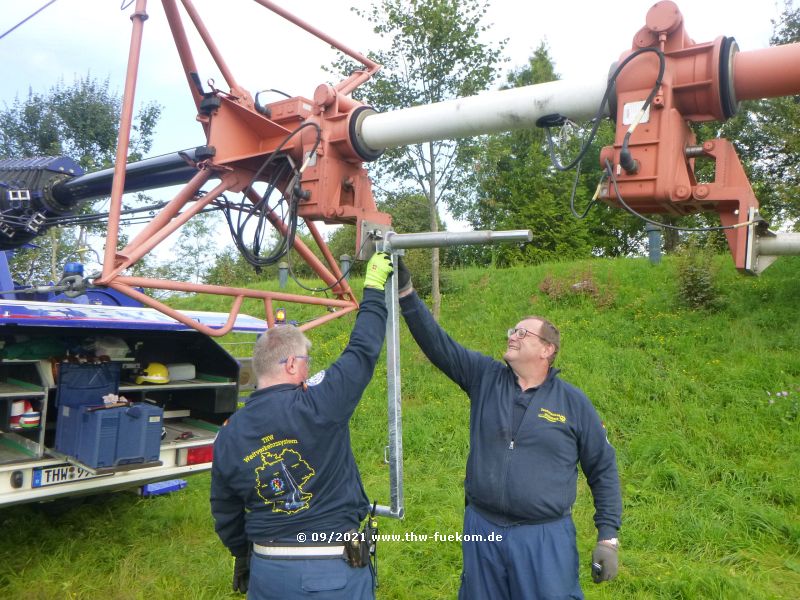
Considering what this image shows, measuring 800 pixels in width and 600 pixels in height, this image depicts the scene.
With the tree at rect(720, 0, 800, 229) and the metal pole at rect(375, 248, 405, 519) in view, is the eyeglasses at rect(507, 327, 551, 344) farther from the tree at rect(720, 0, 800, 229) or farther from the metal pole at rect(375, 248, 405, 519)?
the tree at rect(720, 0, 800, 229)

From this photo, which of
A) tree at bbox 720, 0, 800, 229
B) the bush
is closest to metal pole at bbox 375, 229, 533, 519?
the bush

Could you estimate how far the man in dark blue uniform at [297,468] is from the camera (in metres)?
2.51

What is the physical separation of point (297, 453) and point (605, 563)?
4.86 feet

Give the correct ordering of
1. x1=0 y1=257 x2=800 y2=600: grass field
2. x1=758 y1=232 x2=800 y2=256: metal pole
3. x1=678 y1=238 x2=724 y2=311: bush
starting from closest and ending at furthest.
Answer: x1=758 y1=232 x2=800 y2=256: metal pole
x1=0 y1=257 x2=800 y2=600: grass field
x1=678 y1=238 x2=724 y2=311: bush

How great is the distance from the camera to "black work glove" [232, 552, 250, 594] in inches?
→ 116

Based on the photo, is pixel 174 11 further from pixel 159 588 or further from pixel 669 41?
pixel 159 588

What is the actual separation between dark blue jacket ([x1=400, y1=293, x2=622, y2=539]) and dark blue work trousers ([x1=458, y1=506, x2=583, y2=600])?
2.2 inches

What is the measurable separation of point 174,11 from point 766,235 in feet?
10.4

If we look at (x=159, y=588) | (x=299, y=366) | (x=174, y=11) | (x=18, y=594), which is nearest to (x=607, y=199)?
(x=299, y=366)

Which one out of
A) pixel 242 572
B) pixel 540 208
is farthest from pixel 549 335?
pixel 540 208

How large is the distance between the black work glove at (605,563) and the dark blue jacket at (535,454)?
68 mm

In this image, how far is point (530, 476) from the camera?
112 inches

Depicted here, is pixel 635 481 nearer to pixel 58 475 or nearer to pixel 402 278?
pixel 402 278

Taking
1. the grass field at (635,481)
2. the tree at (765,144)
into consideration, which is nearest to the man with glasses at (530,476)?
the grass field at (635,481)
